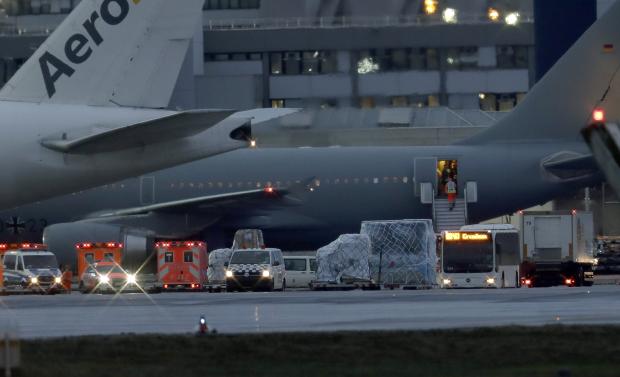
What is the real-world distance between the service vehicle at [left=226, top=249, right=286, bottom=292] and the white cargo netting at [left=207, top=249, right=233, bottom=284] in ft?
7.86

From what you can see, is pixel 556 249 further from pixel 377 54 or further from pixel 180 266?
pixel 377 54

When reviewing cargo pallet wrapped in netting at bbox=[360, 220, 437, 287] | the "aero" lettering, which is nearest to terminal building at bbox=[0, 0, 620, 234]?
cargo pallet wrapped in netting at bbox=[360, 220, 437, 287]

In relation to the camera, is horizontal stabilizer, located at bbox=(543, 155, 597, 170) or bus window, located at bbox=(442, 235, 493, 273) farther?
horizontal stabilizer, located at bbox=(543, 155, 597, 170)

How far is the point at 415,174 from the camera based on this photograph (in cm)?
6594

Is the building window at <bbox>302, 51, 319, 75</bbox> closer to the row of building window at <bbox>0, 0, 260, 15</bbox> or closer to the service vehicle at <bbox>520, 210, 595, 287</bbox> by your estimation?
the row of building window at <bbox>0, 0, 260, 15</bbox>

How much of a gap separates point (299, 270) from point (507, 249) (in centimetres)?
874

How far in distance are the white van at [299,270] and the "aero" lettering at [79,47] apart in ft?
82.5

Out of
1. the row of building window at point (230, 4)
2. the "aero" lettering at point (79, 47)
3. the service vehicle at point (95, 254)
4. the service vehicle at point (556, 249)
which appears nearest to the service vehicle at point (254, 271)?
the service vehicle at point (95, 254)

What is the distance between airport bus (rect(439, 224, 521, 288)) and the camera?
54.1m

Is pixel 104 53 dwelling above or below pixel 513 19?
below

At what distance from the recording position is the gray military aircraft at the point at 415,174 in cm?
6531

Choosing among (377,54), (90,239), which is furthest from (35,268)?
(377,54)

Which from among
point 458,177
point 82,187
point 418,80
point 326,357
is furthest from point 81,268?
point 418,80

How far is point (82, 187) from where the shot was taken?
119 ft
